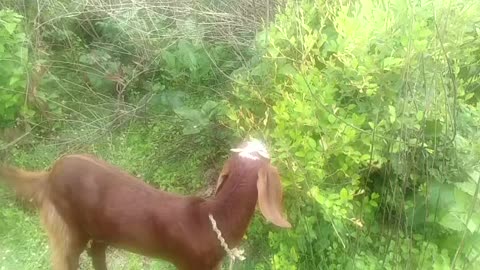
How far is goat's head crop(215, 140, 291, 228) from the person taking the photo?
8.20 feet

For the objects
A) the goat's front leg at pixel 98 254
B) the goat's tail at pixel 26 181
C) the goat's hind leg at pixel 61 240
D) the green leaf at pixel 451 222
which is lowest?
the goat's front leg at pixel 98 254

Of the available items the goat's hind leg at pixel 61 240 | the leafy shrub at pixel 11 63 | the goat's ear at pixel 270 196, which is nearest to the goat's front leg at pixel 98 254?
the goat's hind leg at pixel 61 240

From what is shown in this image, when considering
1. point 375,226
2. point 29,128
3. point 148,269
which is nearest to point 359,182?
point 375,226

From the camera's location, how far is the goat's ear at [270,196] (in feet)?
8.19

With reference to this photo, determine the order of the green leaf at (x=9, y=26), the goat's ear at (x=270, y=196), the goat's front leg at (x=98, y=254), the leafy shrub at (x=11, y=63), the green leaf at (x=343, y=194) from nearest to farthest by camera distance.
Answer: the goat's ear at (x=270, y=196) < the green leaf at (x=343, y=194) < the goat's front leg at (x=98, y=254) < the green leaf at (x=9, y=26) < the leafy shrub at (x=11, y=63)

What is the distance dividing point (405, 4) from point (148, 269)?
79.9 inches

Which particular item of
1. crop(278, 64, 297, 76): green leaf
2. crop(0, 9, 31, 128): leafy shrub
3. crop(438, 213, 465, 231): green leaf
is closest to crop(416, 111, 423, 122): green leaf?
crop(438, 213, 465, 231): green leaf

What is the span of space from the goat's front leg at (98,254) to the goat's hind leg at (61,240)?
0.18 m

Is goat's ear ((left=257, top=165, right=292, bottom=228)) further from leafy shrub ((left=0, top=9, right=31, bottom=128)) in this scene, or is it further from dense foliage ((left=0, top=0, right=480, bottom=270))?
leafy shrub ((left=0, top=9, right=31, bottom=128))

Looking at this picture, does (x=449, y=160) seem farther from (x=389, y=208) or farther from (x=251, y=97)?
(x=251, y=97)

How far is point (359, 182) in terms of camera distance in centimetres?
301

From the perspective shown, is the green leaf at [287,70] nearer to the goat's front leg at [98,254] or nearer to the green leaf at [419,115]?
the green leaf at [419,115]

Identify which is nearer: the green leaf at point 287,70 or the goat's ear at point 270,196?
the goat's ear at point 270,196

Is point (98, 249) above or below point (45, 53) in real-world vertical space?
below
